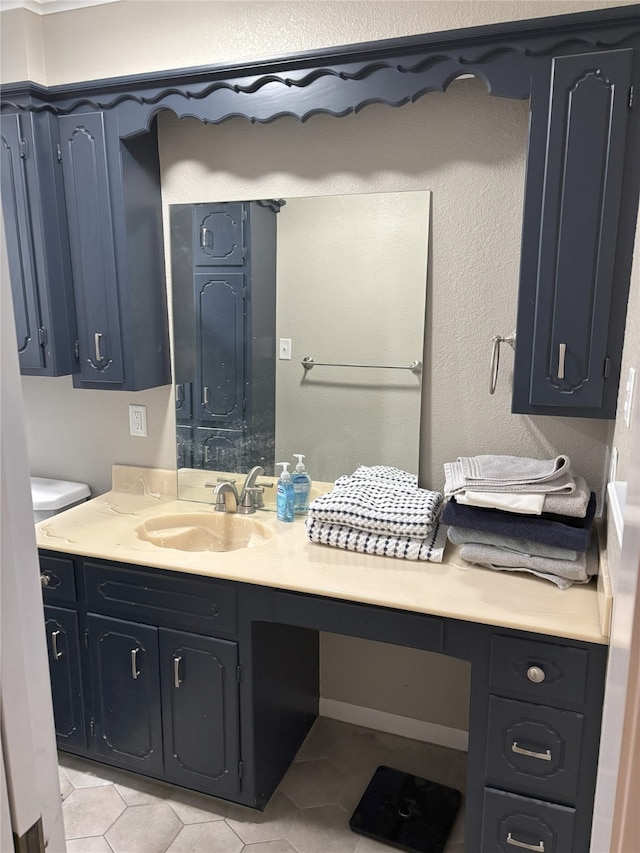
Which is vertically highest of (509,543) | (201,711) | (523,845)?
(509,543)

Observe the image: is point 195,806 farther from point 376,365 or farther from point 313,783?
point 376,365

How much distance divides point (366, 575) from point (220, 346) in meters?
1.00

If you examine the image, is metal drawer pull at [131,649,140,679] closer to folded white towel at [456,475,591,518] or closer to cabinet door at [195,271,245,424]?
cabinet door at [195,271,245,424]

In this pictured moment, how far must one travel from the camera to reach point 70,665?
6.79 ft

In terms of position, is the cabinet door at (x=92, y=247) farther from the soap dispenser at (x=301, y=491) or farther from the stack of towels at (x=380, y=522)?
the stack of towels at (x=380, y=522)

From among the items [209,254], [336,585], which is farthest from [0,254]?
[209,254]

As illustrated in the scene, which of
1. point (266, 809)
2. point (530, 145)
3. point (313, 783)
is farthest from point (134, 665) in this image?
point (530, 145)

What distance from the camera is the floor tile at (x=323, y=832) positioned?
1.89m

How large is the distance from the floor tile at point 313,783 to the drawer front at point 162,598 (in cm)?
69

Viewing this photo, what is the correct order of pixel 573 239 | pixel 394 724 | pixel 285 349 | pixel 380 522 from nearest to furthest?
pixel 573 239, pixel 380 522, pixel 285 349, pixel 394 724

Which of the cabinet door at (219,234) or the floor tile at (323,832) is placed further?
the cabinet door at (219,234)

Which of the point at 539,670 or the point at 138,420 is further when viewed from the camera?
the point at 138,420

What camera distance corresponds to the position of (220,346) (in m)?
2.28

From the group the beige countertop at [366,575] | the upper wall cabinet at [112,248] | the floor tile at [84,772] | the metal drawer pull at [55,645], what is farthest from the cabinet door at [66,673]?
the upper wall cabinet at [112,248]
